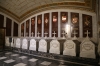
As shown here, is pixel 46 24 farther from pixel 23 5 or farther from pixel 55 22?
pixel 23 5

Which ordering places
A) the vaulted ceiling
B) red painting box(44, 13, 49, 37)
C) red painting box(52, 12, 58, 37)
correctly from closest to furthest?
the vaulted ceiling
red painting box(52, 12, 58, 37)
red painting box(44, 13, 49, 37)

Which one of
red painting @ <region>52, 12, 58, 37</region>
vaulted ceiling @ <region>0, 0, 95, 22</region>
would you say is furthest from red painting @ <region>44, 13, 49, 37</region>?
vaulted ceiling @ <region>0, 0, 95, 22</region>

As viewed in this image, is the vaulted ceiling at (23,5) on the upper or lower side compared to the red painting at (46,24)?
upper

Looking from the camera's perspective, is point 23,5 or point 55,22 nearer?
point 55,22

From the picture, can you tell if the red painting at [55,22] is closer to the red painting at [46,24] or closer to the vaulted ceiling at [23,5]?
the red painting at [46,24]

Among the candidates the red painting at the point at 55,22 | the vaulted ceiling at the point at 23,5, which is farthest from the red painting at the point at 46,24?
the vaulted ceiling at the point at 23,5

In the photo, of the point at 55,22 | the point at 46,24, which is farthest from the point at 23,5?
the point at 55,22

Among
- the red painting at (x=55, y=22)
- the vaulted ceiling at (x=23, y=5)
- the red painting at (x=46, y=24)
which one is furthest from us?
the red painting at (x=46, y=24)

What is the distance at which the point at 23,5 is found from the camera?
8156 mm

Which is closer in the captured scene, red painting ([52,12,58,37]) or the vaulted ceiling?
the vaulted ceiling

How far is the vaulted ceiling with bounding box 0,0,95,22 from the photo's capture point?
276 inches

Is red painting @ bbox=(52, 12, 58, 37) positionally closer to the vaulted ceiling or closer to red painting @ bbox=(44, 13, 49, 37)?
red painting @ bbox=(44, 13, 49, 37)

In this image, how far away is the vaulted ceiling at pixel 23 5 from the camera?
7004 mm

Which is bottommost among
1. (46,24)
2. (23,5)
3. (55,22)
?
(46,24)
